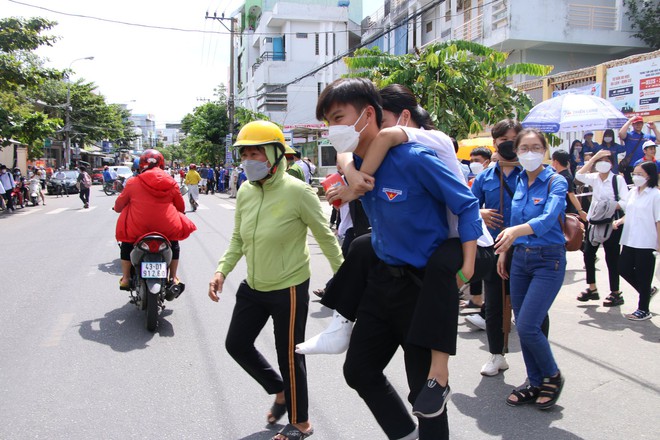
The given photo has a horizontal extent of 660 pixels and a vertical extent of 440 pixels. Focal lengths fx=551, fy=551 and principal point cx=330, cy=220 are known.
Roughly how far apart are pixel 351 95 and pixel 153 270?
3864 mm

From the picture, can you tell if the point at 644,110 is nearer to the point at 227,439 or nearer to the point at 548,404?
the point at 548,404

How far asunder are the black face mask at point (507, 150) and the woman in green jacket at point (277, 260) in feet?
5.54

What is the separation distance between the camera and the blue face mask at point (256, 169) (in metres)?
3.15

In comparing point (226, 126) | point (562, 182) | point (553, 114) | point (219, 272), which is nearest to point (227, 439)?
point (219, 272)

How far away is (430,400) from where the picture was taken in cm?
214

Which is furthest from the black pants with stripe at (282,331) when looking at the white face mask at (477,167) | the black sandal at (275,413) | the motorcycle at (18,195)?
the motorcycle at (18,195)

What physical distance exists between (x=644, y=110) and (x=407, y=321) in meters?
12.0

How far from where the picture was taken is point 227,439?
3.33 m

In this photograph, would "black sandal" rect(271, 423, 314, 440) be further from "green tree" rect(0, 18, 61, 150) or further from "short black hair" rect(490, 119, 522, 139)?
"green tree" rect(0, 18, 61, 150)

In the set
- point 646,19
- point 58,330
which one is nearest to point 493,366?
point 58,330

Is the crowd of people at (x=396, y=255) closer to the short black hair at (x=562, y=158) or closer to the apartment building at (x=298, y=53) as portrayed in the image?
the short black hair at (x=562, y=158)

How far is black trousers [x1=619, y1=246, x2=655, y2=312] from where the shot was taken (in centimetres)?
565

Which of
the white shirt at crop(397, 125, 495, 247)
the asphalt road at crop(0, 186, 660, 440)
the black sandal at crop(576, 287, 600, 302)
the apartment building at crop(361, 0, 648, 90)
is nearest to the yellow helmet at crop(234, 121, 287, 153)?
the white shirt at crop(397, 125, 495, 247)

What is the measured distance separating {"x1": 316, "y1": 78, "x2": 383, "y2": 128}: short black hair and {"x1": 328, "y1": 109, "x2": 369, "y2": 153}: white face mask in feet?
0.18
